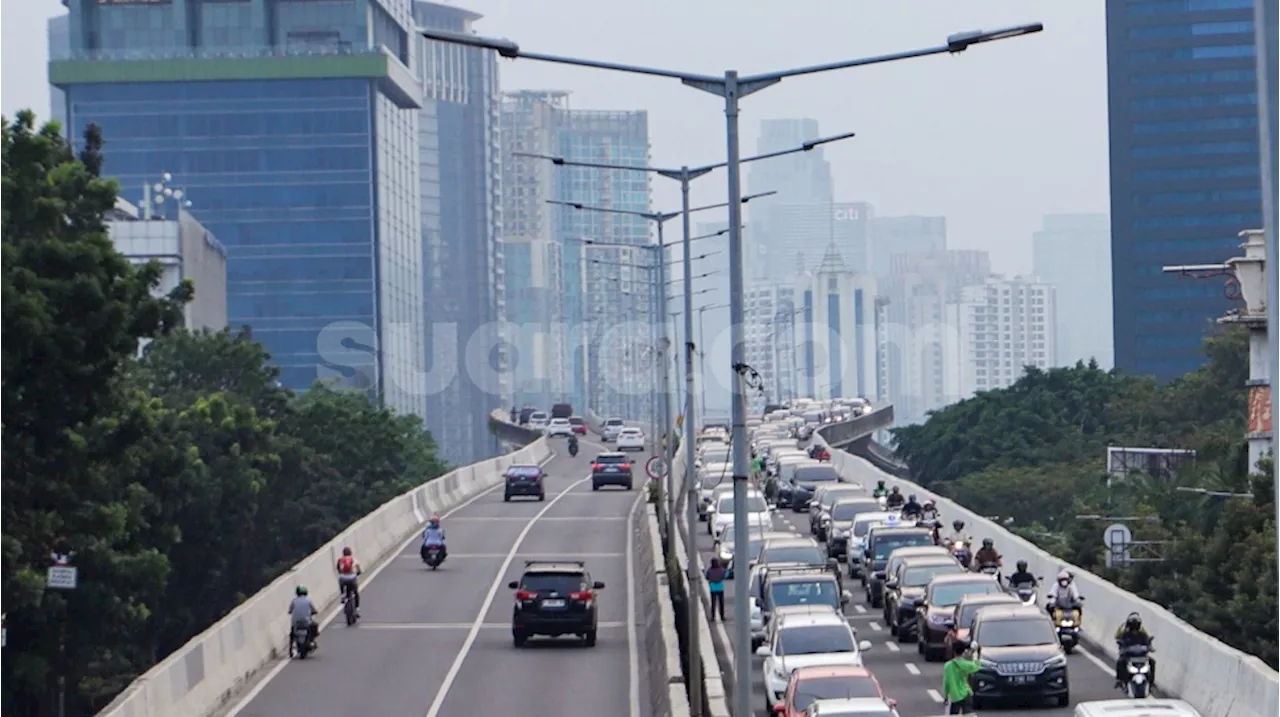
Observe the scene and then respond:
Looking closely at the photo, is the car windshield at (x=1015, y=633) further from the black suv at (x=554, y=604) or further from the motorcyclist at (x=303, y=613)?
the motorcyclist at (x=303, y=613)

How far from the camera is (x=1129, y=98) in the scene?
191m

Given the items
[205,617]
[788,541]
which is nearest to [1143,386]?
[205,617]

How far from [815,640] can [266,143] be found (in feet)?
436

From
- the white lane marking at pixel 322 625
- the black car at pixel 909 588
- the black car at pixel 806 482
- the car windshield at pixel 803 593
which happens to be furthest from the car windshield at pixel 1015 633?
the black car at pixel 806 482

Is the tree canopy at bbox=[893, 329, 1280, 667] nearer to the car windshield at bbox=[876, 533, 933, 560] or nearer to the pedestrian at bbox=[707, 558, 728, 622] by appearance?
the car windshield at bbox=[876, 533, 933, 560]

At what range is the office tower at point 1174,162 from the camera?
186875mm

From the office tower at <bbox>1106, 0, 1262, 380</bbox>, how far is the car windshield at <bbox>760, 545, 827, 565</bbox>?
145654 mm

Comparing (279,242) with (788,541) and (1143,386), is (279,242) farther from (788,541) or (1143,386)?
(788,541)

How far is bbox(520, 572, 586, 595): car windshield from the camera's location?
131ft

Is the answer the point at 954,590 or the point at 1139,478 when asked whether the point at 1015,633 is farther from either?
the point at 1139,478

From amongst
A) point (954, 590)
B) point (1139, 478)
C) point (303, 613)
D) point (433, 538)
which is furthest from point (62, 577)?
point (1139, 478)

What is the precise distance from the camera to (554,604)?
3988 cm

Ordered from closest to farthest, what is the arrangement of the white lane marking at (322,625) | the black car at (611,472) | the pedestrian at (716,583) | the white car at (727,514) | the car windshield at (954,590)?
the white lane marking at (322,625) < the car windshield at (954,590) < the pedestrian at (716,583) < the white car at (727,514) < the black car at (611,472)

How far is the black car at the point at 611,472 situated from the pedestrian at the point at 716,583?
118 ft
